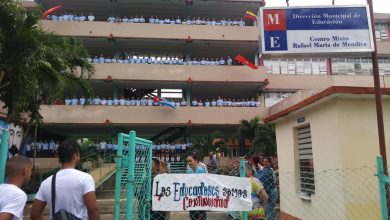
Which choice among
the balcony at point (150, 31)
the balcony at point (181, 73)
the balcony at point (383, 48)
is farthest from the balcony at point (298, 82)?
the balcony at point (383, 48)

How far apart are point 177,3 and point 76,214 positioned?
2463 cm

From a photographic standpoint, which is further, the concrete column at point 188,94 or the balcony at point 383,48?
the balcony at point 383,48

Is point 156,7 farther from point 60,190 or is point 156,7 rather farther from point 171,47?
point 60,190

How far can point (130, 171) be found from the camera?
3.97 metres

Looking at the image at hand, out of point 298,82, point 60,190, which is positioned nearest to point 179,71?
point 298,82

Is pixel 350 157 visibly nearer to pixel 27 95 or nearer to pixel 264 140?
pixel 27 95

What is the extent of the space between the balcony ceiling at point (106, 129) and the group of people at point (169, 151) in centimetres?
233

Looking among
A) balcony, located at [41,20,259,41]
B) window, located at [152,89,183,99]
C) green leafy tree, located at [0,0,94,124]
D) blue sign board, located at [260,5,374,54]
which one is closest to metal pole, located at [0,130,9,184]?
blue sign board, located at [260,5,374,54]

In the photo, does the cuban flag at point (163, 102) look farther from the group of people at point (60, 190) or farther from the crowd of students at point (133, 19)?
the group of people at point (60, 190)

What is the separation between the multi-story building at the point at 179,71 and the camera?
23.4 m

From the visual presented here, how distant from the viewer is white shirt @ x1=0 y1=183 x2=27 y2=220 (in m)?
2.87

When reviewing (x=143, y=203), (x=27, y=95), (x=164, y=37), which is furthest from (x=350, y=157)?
(x=164, y=37)

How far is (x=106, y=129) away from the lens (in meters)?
26.4

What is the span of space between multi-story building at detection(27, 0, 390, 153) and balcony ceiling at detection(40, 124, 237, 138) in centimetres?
7
